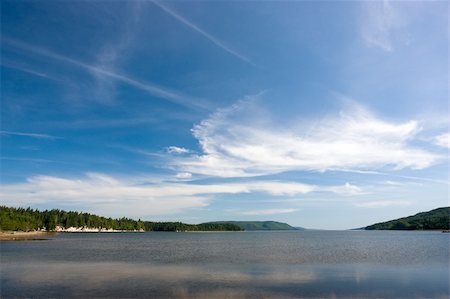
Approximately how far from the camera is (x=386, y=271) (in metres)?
46.9

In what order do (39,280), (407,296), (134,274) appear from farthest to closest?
(134,274), (39,280), (407,296)

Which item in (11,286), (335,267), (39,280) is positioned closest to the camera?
(11,286)

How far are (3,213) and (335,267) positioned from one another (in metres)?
186

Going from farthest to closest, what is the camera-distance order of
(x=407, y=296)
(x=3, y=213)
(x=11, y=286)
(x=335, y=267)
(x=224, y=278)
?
(x=3, y=213), (x=335, y=267), (x=224, y=278), (x=11, y=286), (x=407, y=296)

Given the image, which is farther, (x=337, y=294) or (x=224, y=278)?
(x=224, y=278)

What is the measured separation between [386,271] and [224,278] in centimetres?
2166

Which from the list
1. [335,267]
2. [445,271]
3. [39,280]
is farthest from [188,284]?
[445,271]

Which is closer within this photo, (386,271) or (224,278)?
(224,278)

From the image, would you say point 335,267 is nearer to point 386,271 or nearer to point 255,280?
point 386,271

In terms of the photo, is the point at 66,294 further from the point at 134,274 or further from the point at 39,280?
the point at 134,274

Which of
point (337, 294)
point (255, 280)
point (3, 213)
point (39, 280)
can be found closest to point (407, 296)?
point (337, 294)

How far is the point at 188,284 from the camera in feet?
123

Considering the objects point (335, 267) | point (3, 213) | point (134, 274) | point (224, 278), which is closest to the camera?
point (224, 278)

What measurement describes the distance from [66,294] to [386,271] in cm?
3802
